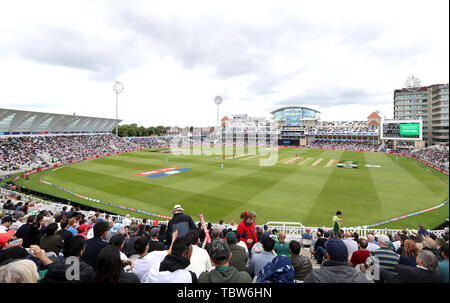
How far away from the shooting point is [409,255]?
4484 millimetres

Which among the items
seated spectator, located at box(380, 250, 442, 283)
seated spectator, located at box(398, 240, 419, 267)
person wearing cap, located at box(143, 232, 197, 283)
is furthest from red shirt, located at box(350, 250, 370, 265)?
person wearing cap, located at box(143, 232, 197, 283)

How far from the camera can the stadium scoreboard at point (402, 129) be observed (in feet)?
198

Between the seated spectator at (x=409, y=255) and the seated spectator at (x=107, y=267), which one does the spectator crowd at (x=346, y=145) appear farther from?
the seated spectator at (x=107, y=267)

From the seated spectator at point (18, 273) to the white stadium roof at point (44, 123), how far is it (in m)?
51.9

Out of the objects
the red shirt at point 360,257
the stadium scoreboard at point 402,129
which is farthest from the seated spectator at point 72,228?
the stadium scoreboard at point 402,129

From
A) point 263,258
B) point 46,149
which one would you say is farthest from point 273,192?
point 46,149

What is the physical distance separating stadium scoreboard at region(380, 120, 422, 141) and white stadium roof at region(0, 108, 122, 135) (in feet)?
283

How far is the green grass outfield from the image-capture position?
1712cm

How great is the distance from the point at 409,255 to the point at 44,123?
222ft

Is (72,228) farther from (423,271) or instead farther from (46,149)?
(46,149)

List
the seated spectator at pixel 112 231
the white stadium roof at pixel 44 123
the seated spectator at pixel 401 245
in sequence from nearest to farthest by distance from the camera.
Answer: the seated spectator at pixel 401 245 → the seated spectator at pixel 112 231 → the white stadium roof at pixel 44 123
